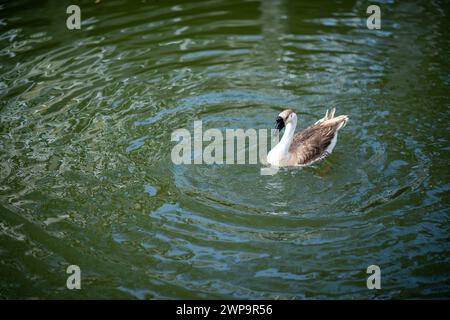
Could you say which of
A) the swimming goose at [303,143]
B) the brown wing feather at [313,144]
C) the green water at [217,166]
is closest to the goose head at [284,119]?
the swimming goose at [303,143]

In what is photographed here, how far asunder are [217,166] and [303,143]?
1421mm

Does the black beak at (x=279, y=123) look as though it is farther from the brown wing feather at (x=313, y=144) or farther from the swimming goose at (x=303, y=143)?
the brown wing feather at (x=313, y=144)

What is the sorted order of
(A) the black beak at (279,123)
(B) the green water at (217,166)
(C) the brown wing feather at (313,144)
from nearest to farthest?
(B) the green water at (217,166), (A) the black beak at (279,123), (C) the brown wing feather at (313,144)

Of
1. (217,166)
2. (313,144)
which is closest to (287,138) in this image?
(313,144)

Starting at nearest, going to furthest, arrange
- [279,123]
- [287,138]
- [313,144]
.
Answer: [279,123]
[287,138]
[313,144]

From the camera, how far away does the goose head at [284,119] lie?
795 cm

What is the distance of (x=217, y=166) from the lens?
8.27 metres

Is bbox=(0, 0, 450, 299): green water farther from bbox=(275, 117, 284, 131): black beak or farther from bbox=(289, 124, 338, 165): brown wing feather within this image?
bbox=(275, 117, 284, 131): black beak

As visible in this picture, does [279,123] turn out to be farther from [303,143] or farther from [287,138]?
[303,143]


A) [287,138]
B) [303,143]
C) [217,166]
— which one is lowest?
[217,166]

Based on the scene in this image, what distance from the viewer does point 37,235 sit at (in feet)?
22.8

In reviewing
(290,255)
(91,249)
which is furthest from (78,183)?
(290,255)

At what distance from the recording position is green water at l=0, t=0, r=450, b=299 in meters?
6.39
